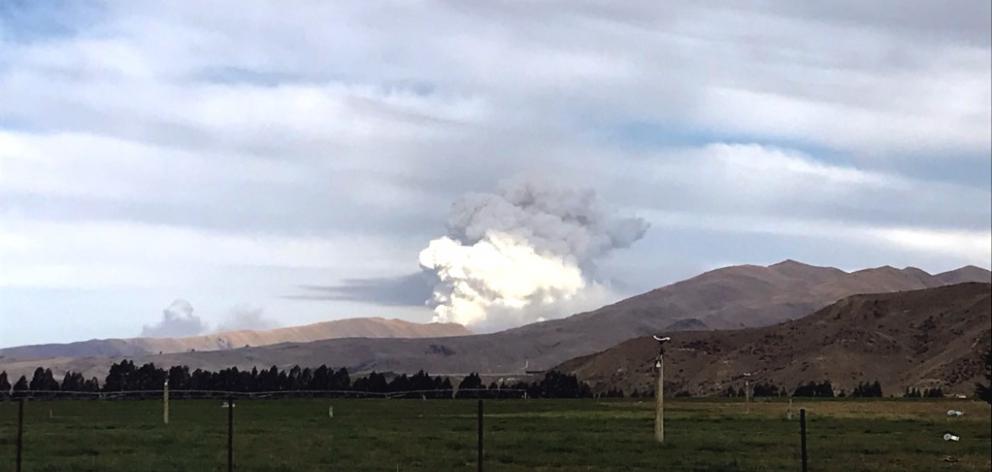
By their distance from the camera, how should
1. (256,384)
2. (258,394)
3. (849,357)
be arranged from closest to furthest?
(258,394) < (256,384) < (849,357)

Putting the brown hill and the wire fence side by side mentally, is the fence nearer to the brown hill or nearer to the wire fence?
the wire fence

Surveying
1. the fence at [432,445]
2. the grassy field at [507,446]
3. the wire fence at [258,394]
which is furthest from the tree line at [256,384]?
the fence at [432,445]

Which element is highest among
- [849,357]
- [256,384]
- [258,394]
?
[849,357]

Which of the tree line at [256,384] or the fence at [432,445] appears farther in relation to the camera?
the tree line at [256,384]

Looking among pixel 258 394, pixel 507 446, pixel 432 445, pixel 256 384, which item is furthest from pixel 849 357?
pixel 432 445

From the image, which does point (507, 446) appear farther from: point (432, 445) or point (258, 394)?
point (258, 394)

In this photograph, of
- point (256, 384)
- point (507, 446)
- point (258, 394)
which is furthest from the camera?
point (256, 384)

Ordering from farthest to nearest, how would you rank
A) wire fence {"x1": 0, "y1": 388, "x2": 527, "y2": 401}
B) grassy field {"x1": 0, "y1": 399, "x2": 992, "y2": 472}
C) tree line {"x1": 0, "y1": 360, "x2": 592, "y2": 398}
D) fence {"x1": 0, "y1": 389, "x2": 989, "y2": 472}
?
1. tree line {"x1": 0, "y1": 360, "x2": 592, "y2": 398}
2. wire fence {"x1": 0, "y1": 388, "x2": 527, "y2": 401}
3. grassy field {"x1": 0, "y1": 399, "x2": 992, "y2": 472}
4. fence {"x1": 0, "y1": 389, "x2": 989, "y2": 472}

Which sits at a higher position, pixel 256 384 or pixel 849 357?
pixel 849 357

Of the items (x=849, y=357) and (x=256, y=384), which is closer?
(x=256, y=384)

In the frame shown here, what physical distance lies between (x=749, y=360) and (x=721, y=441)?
485 feet

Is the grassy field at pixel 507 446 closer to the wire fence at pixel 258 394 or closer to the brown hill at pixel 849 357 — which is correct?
the wire fence at pixel 258 394

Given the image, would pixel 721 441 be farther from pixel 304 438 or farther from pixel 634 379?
pixel 634 379

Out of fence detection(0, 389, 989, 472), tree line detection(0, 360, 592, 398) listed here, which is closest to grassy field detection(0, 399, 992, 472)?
fence detection(0, 389, 989, 472)
